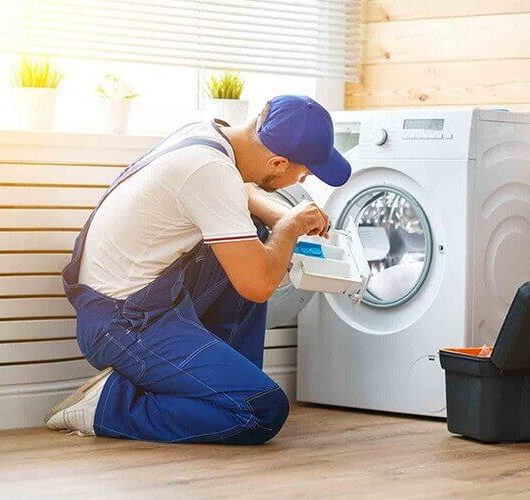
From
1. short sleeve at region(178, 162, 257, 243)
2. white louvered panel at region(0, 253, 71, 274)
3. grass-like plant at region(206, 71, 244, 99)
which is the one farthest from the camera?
grass-like plant at region(206, 71, 244, 99)

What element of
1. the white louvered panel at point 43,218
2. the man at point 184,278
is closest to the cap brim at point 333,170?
the man at point 184,278

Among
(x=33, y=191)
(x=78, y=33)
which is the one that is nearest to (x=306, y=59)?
(x=78, y=33)

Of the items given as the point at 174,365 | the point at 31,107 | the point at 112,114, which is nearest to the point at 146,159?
the point at 174,365

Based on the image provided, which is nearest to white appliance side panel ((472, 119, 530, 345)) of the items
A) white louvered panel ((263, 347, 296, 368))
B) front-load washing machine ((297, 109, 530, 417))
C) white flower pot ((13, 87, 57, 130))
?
front-load washing machine ((297, 109, 530, 417))

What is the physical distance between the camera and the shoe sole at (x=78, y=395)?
346cm

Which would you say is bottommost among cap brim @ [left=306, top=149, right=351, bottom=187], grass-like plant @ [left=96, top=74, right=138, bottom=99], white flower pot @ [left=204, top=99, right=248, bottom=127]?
cap brim @ [left=306, top=149, right=351, bottom=187]

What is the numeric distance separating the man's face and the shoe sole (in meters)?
0.67

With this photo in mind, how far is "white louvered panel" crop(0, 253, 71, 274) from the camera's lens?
11.8ft

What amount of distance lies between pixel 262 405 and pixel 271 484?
0.47 metres

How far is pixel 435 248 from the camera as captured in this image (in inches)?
150

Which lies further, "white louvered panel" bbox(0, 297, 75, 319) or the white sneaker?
"white louvered panel" bbox(0, 297, 75, 319)

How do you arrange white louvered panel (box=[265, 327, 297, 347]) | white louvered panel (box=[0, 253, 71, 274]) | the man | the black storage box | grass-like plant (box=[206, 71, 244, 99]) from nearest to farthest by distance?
1. the man
2. the black storage box
3. white louvered panel (box=[0, 253, 71, 274])
4. white louvered panel (box=[265, 327, 297, 347])
5. grass-like plant (box=[206, 71, 244, 99])

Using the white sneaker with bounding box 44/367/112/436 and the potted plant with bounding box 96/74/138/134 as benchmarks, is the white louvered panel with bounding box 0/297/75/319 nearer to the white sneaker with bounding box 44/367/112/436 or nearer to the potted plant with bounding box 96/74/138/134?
the white sneaker with bounding box 44/367/112/436

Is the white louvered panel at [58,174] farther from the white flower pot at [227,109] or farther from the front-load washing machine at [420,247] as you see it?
the front-load washing machine at [420,247]
